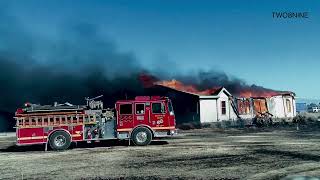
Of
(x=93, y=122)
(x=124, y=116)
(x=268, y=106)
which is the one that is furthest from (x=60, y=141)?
(x=268, y=106)

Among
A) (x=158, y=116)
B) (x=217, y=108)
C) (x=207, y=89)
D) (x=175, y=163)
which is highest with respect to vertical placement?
(x=207, y=89)

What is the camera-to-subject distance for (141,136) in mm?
20812

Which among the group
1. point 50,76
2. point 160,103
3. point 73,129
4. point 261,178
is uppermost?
point 50,76

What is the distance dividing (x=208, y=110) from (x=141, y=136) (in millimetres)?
17750

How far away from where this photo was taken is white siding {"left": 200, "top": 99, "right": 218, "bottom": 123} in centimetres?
3712

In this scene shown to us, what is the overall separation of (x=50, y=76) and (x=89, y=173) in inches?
1409

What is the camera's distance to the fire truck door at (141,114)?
20828 mm

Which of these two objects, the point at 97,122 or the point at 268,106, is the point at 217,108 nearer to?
the point at 268,106

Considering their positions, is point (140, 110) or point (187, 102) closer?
point (140, 110)

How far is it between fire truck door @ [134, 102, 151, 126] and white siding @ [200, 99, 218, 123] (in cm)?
1682

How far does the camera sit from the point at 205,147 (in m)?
19.1

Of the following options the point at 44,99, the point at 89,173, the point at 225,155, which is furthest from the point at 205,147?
the point at 44,99

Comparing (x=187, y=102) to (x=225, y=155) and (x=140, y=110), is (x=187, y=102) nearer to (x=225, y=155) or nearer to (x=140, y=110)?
(x=140, y=110)

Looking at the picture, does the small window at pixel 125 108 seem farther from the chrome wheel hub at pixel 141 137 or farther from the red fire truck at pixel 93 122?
the chrome wheel hub at pixel 141 137
